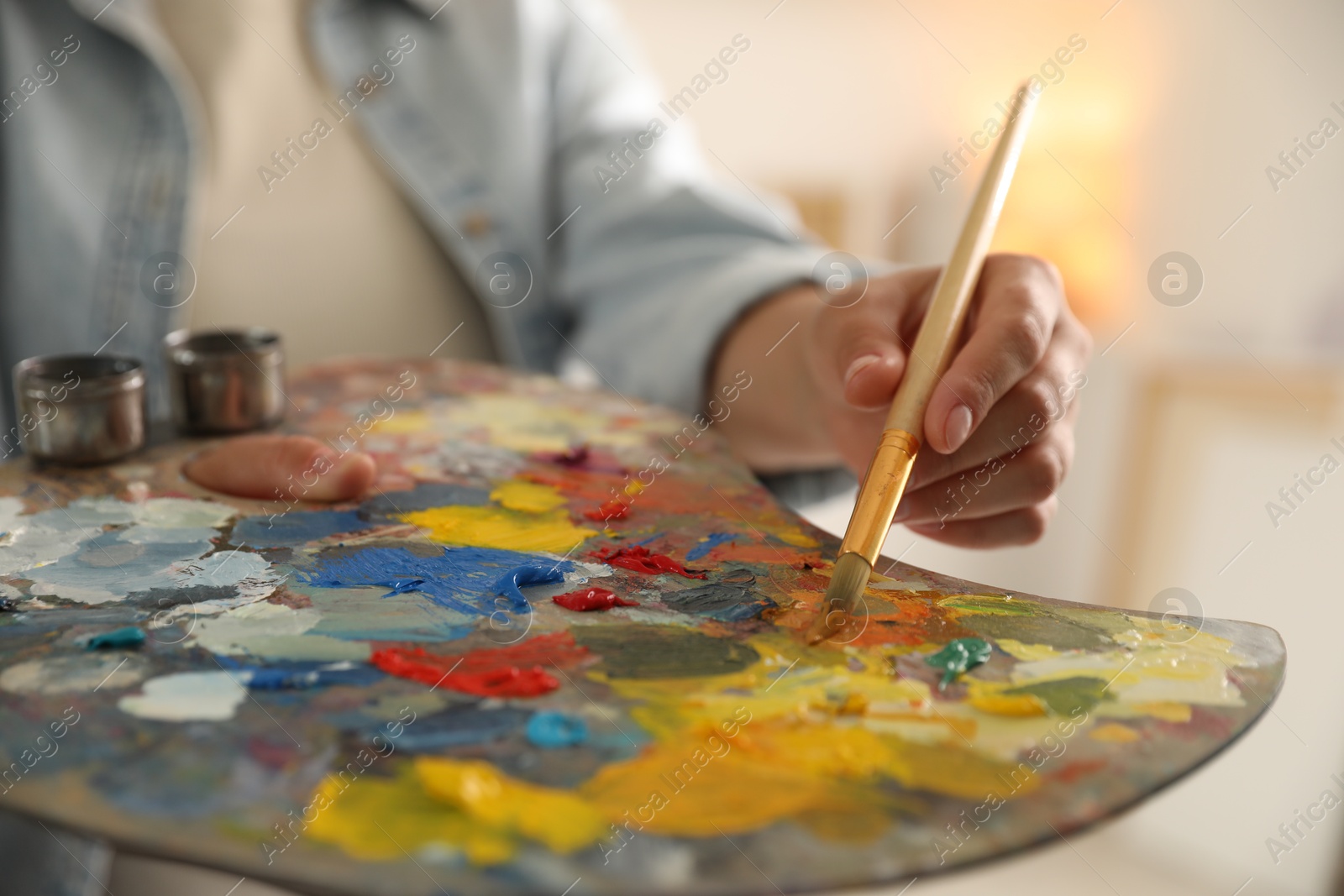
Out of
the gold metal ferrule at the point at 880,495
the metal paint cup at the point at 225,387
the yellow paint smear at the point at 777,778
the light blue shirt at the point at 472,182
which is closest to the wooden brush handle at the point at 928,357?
the gold metal ferrule at the point at 880,495

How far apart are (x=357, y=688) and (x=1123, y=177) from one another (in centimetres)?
193

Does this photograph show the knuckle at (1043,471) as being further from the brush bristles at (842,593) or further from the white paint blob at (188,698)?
the white paint blob at (188,698)

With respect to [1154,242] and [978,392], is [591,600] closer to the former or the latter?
[978,392]

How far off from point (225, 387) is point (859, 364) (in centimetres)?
35

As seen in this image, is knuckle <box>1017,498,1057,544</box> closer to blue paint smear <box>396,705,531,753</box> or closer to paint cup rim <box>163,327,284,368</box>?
blue paint smear <box>396,705,531,753</box>

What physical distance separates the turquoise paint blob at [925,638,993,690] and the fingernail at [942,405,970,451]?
0.35 feet

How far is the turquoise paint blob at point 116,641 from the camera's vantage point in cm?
34

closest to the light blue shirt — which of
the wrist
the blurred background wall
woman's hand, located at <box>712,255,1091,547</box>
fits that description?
the wrist

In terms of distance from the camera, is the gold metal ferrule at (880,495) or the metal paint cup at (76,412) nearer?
the gold metal ferrule at (880,495)

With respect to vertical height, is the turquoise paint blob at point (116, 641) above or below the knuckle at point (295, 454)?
below

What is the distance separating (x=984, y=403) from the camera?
1.45 feet

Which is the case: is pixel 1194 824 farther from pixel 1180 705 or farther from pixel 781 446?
pixel 1180 705

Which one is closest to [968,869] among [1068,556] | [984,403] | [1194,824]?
[984,403]

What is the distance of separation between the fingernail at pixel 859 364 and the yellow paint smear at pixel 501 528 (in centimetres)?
14
